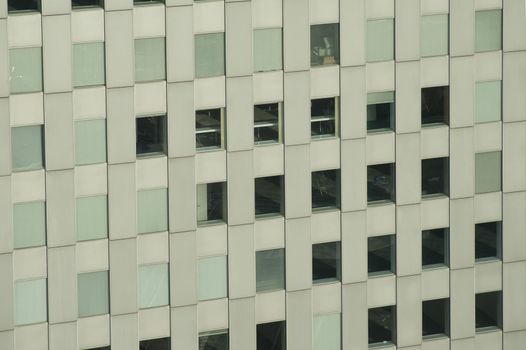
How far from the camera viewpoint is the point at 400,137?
241 ft

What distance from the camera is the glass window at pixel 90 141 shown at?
68.7 metres

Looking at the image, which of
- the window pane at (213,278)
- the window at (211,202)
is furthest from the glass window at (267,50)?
the window pane at (213,278)

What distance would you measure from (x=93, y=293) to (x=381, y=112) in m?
12.6

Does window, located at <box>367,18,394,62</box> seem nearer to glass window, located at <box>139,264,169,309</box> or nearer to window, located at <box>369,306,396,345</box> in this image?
window, located at <box>369,306,396,345</box>

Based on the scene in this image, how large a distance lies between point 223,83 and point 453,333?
1382 centimetres

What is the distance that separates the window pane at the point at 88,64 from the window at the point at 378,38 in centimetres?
1016

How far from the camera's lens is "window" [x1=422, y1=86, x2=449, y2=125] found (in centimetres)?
7419

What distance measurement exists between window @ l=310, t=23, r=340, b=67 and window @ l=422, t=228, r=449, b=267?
8.05 m

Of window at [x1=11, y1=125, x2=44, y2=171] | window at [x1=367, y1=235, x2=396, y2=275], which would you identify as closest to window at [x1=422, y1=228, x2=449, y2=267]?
window at [x1=367, y1=235, x2=396, y2=275]

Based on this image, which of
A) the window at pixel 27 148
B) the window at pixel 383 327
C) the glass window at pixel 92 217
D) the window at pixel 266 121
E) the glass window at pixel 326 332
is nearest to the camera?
the window at pixel 27 148

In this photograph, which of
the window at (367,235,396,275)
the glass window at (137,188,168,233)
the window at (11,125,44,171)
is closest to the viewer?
the window at (11,125,44,171)

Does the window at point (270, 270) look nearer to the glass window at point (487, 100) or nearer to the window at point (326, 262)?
the window at point (326, 262)

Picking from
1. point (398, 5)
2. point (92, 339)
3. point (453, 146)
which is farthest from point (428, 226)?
point (92, 339)

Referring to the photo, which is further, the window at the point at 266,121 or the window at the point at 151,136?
the window at the point at 266,121
